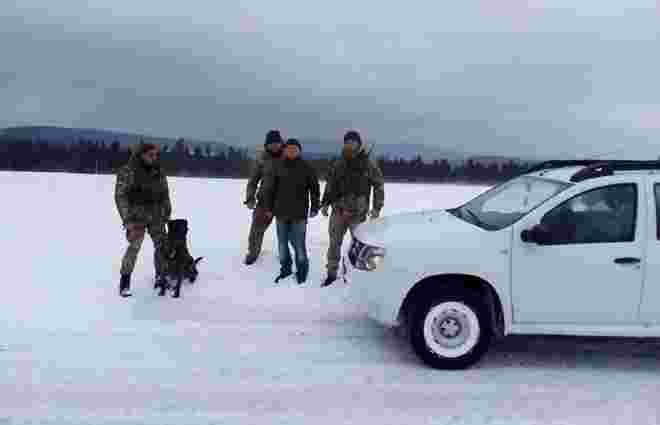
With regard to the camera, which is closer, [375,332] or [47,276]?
[375,332]

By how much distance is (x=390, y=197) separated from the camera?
19.7 m

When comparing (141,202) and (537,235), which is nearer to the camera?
(537,235)

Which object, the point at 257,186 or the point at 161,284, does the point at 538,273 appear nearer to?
the point at 161,284

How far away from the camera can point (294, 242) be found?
25.0 feet

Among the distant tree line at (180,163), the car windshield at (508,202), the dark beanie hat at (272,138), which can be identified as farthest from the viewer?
the distant tree line at (180,163)

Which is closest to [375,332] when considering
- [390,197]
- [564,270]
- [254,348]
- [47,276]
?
[254,348]

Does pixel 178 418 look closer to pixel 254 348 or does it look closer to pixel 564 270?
pixel 254 348

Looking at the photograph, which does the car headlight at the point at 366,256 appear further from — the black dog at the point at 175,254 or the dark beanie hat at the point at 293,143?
the black dog at the point at 175,254

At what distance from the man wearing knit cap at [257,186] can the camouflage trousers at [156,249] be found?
4.62 feet

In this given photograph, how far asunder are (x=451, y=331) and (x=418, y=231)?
94 cm

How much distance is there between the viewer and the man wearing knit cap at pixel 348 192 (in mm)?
7512

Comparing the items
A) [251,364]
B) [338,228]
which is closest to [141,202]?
[338,228]

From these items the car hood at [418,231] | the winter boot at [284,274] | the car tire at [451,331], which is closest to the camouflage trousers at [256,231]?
the winter boot at [284,274]

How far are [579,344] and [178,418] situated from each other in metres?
4.03
